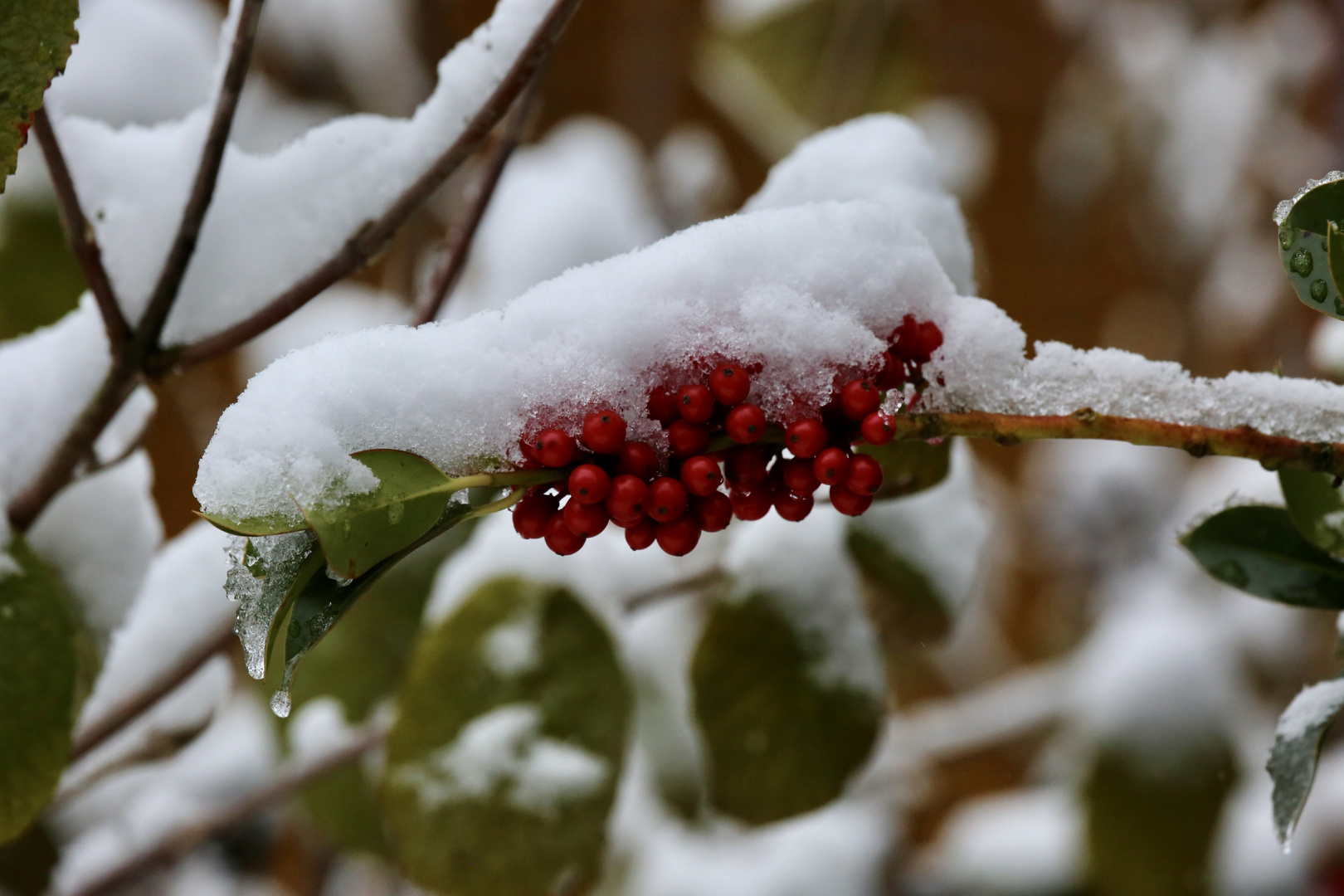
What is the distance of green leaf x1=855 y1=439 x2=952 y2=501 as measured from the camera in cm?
35

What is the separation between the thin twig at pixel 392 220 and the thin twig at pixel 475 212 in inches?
1.6

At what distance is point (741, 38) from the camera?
3.27 feet

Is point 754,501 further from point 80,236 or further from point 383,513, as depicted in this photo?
point 80,236

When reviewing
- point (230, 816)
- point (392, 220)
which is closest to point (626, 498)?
point (392, 220)

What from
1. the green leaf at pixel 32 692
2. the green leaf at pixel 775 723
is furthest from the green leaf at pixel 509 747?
the green leaf at pixel 32 692

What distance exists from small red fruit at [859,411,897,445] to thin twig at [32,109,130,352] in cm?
23

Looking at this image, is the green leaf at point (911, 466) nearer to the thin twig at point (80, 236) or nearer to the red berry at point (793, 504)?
the red berry at point (793, 504)

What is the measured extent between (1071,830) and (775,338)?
728 millimetres

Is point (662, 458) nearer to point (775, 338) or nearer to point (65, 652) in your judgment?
point (775, 338)

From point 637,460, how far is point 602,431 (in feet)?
0.04

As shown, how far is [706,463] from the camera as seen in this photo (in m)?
0.25

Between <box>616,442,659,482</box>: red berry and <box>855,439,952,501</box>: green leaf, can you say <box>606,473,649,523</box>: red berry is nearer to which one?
<box>616,442,659,482</box>: red berry

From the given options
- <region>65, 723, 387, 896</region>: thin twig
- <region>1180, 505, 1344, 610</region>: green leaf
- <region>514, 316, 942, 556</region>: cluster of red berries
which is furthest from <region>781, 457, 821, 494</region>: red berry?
<region>65, 723, 387, 896</region>: thin twig

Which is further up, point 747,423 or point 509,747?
point 747,423
